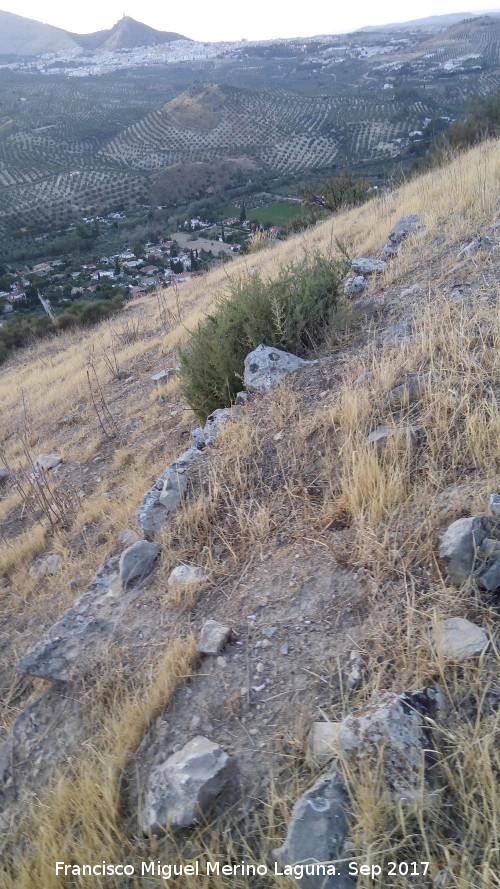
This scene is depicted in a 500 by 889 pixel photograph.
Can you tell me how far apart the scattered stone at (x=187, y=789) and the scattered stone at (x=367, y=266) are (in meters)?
4.58

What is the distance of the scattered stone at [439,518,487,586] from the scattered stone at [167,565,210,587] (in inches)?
40.8

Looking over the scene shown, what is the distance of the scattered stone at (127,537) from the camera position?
314 centimetres

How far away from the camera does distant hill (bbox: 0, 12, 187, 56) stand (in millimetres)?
182250

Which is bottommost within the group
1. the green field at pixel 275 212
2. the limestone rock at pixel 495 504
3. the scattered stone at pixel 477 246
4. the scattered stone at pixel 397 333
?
the limestone rock at pixel 495 504

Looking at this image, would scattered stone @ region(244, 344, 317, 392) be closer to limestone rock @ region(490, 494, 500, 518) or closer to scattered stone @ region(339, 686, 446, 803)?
limestone rock @ region(490, 494, 500, 518)

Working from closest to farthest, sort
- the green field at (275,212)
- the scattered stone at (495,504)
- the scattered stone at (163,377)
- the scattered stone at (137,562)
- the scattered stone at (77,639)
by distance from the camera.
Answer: the scattered stone at (495,504) < the scattered stone at (77,639) < the scattered stone at (137,562) < the scattered stone at (163,377) < the green field at (275,212)

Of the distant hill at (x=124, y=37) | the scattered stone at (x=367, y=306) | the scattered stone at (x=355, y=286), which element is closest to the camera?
the scattered stone at (x=367, y=306)

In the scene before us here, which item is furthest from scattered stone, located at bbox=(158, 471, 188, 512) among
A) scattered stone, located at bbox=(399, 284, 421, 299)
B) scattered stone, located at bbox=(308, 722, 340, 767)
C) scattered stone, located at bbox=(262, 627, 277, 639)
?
scattered stone, located at bbox=(399, 284, 421, 299)

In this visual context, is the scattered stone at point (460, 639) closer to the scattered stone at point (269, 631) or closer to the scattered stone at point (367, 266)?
the scattered stone at point (269, 631)

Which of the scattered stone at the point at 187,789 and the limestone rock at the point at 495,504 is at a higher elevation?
the limestone rock at the point at 495,504

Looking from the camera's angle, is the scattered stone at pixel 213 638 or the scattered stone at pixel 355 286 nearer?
the scattered stone at pixel 213 638

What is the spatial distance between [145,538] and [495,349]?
2.08 meters

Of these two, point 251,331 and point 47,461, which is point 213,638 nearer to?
point 251,331

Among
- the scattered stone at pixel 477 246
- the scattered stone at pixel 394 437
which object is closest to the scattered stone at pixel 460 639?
the scattered stone at pixel 394 437
